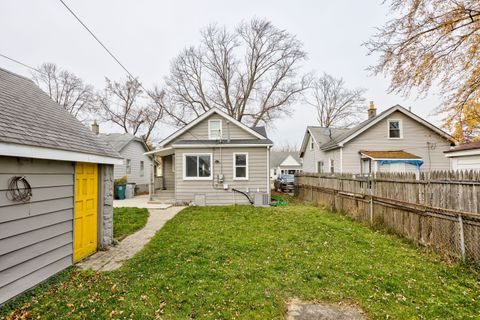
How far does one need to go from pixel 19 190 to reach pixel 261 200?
9970 millimetres

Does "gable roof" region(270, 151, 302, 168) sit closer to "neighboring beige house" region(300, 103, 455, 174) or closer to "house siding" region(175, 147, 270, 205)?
"neighboring beige house" region(300, 103, 455, 174)

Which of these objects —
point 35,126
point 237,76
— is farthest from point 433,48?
point 237,76

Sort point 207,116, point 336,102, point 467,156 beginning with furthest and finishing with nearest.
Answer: point 336,102 < point 207,116 < point 467,156

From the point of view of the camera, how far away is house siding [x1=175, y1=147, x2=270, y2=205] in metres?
12.6

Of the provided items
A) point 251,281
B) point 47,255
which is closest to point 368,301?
point 251,281

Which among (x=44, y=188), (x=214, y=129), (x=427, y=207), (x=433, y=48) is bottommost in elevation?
(x=427, y=207)

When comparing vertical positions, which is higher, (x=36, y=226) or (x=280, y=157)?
(x=280, y=157)

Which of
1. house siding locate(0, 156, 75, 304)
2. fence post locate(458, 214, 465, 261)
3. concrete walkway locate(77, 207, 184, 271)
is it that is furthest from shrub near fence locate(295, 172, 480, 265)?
house siding locate(0, 156, 75, 304)

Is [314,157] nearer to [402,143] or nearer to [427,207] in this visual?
[402,143]

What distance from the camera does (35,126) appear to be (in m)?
4.32

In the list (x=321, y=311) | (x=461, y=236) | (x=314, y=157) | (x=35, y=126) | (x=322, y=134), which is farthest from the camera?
(x=314, y=157)

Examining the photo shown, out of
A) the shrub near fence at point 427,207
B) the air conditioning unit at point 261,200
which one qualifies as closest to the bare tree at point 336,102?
the air conditioning unit at point 261,200

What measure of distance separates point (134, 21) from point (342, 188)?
1067 centimetres

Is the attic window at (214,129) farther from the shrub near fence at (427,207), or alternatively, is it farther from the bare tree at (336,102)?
the bare tree at (336,102)
